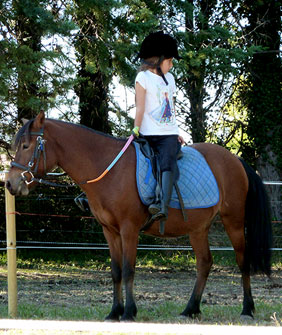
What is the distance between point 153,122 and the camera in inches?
198

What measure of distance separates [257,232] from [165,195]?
4.27 feet

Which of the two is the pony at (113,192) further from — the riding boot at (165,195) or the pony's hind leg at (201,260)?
the riding boot at (165,195)

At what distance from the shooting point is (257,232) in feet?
18.5

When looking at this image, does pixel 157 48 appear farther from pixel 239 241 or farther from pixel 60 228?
pixel 60 228

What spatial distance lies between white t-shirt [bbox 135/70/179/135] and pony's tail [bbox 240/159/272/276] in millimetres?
1297

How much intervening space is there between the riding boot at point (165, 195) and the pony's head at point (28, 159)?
100cm

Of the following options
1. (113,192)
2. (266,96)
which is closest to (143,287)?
Answer: (113,192)

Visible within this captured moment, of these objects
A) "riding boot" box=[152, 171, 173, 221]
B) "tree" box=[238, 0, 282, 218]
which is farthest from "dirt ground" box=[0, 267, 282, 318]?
"tree" box=[238, 0, 282, 218]

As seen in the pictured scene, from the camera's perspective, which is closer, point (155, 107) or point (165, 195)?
point (165, 195)

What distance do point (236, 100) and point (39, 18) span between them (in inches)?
260

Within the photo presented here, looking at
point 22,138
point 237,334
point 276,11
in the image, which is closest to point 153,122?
point 22,138

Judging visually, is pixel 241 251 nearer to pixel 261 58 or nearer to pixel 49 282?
pixel 49 282

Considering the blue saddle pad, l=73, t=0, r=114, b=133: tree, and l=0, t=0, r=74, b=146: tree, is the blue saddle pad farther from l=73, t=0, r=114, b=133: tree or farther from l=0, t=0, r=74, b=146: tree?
l=73, t=0, r=114, b=133: tree

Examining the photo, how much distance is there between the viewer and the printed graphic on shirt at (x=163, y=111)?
5027 millimetres
